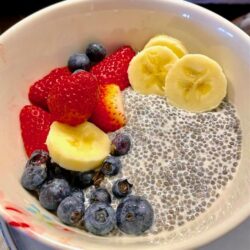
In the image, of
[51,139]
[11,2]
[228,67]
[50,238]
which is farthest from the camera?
[11,2]

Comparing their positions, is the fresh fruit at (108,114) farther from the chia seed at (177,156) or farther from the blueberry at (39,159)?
the blueberry at (39,159)

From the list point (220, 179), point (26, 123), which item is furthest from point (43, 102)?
point (220, 179)

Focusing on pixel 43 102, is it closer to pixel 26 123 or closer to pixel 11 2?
pixel 26 123

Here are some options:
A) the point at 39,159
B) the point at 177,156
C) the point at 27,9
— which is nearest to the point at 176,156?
the point at 177,156

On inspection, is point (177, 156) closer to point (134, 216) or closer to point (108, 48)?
point (134, 216)

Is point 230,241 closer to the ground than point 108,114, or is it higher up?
closer to the ground

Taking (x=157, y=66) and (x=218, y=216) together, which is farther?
(x=157, y=66)

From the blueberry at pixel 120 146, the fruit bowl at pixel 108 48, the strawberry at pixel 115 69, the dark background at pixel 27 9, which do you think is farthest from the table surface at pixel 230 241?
the dark background at pixel 27 9
